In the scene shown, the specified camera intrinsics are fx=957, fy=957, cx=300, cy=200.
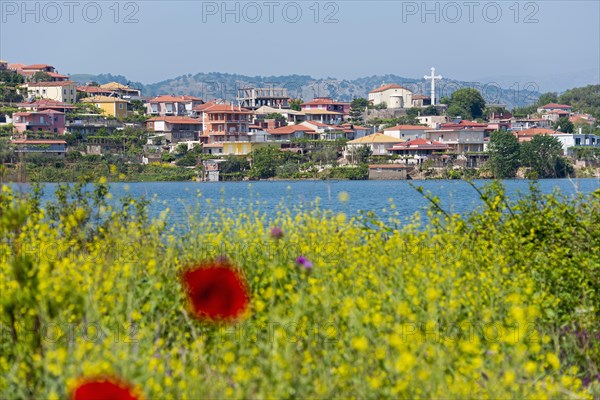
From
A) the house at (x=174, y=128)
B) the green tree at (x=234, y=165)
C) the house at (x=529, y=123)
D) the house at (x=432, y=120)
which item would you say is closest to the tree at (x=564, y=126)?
the house at (x=529, y=123)

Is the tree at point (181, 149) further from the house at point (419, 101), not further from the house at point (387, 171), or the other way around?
the house at point (419, 101)

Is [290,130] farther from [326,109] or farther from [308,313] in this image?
[308,313]

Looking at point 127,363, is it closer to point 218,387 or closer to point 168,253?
point 218,387

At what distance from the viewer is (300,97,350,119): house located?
102562 mm

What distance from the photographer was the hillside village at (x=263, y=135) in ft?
226

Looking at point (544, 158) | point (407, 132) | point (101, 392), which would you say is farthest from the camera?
point (407, 132)

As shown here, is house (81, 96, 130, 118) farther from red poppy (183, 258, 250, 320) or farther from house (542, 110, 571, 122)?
red poppy (183, 258, 250, 320)

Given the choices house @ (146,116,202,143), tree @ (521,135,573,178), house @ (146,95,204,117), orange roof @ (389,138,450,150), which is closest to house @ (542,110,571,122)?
orange roof @ (389,138,450,150)

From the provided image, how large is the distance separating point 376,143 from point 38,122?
27.9m

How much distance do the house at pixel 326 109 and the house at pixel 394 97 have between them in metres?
6.60

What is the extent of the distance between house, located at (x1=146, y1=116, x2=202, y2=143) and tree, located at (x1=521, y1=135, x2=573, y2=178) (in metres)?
31.3

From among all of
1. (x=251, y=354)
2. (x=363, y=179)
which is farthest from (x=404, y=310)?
(x=363, y=179)

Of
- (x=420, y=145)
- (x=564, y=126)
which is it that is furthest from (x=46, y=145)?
(x=564, y=126)

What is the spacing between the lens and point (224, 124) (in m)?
84.2
